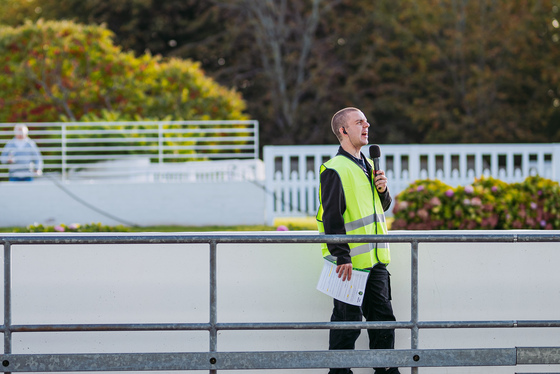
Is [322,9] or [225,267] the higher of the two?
[322,9]

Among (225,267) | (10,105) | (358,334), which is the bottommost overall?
(358,334)

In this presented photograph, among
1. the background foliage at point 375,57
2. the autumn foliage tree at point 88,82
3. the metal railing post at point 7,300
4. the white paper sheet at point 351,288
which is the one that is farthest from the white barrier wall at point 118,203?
the background foliage at point 375,57

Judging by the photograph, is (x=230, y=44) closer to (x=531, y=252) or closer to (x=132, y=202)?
(x=132, y=202)

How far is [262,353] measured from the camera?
15.9 ft

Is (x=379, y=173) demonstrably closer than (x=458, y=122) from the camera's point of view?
Yes

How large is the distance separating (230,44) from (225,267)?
26824 millimetres

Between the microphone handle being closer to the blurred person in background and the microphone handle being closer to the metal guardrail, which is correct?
the metal guardrail

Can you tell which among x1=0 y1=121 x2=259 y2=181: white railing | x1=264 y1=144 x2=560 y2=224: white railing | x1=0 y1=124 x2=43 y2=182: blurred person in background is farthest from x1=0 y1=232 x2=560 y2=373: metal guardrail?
x1=0 y1=121 x2=259 y2=181: white railing

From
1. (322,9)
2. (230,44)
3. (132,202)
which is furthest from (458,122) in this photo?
(132,202)

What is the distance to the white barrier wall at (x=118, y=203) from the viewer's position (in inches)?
617

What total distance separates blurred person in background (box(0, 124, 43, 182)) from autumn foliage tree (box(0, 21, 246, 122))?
19.4ft

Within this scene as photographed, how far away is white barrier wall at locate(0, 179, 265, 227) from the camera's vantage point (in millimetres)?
15680

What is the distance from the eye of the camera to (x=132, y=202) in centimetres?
1577

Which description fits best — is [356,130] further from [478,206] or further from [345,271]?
[478,206]
